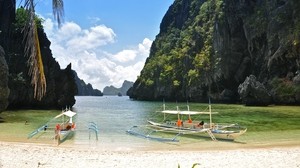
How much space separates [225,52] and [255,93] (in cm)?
2536

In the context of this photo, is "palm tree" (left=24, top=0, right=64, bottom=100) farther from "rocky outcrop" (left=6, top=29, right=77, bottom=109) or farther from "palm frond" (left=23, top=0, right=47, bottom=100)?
"rocky outcrop" (left=6, top=29, right=77, bottom=109)

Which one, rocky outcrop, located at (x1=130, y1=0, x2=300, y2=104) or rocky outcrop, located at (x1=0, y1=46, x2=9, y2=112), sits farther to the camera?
rocky outcrop, located at (x1=130, y1=0, x2=300, y2=104)

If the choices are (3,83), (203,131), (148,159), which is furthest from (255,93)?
(148,159)

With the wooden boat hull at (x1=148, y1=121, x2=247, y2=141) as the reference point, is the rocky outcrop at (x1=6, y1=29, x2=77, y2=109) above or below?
above

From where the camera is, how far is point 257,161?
52.4 ft

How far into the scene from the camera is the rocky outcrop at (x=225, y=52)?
239 feet

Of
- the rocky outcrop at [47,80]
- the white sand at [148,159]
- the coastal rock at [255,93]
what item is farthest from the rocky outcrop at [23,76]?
the white sand at [148,159]

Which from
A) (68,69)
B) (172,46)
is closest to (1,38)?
(68,69)

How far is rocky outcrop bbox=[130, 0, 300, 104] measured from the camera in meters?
72.9

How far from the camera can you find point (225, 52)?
93.9 meters

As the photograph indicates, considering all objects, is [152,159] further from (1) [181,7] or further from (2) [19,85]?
(1) [181,7]

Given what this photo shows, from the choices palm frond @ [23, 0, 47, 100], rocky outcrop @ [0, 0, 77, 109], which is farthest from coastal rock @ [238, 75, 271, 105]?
palm frond @ [23, 0, 47, 100]

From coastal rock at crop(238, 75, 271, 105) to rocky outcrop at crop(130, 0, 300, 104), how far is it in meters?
3.41

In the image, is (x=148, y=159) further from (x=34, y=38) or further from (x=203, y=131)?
(x=34, y=38)
